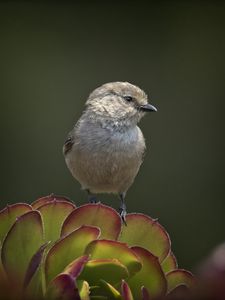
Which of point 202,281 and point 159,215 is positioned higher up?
point 202,281

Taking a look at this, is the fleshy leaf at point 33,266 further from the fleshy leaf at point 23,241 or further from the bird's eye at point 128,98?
the bird's eye at point 128,98

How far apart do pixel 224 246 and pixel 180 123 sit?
6.40 metres

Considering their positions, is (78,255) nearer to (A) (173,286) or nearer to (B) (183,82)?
(A) (173,286)

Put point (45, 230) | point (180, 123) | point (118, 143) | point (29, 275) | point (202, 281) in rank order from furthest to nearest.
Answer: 1. point (180, 123)
2. point (118, 143)
3. point (45, 230)
4. point (29, 275)
5. point (202, 281)

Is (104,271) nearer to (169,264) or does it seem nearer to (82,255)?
(82,255)

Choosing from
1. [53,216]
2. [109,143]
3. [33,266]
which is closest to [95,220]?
[53,216]

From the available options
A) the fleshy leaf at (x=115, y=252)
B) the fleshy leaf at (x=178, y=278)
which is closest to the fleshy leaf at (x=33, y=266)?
the fleshy leaf at (x=115, y=252)

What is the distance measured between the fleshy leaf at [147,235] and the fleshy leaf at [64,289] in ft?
0.98

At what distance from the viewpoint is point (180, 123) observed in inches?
285

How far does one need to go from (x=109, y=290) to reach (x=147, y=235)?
0.65 ft

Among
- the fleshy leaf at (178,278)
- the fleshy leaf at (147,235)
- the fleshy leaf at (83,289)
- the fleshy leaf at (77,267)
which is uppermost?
the fleshy leaf at (77,267)

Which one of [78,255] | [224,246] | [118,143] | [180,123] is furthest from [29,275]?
[180,123]

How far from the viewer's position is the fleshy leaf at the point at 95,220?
4.32 ft

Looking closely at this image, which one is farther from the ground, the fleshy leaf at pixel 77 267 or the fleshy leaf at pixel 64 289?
the fleshy leaf at pixel 77 267
